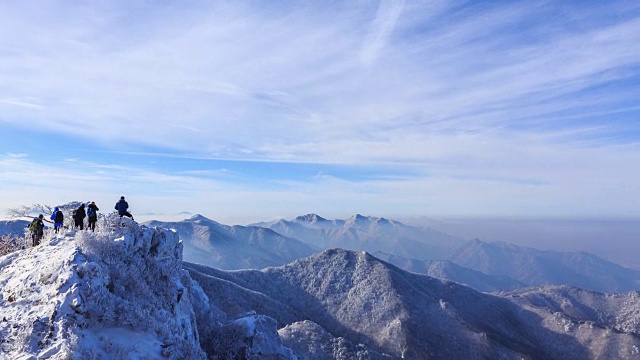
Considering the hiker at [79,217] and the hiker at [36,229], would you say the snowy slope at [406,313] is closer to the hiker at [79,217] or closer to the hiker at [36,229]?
the hiker at [36,229]

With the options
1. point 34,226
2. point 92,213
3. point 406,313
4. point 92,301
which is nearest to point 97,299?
point 92,301

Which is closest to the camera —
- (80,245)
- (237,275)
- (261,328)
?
(80,245)

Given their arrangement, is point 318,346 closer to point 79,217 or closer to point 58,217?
point 58,217

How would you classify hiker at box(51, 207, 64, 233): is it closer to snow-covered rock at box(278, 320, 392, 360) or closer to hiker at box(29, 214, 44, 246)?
hiker at box(29, 214, 44, 246)

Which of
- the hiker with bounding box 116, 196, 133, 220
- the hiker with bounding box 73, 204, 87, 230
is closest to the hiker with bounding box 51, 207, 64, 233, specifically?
the hiker with bounding box 73, 204, 87, 230

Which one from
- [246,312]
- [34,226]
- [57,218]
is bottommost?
[246,312]

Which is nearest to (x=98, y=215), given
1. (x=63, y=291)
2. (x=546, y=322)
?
(x=63, y=291)

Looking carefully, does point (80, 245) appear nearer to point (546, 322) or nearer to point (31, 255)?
point (31, 255)
